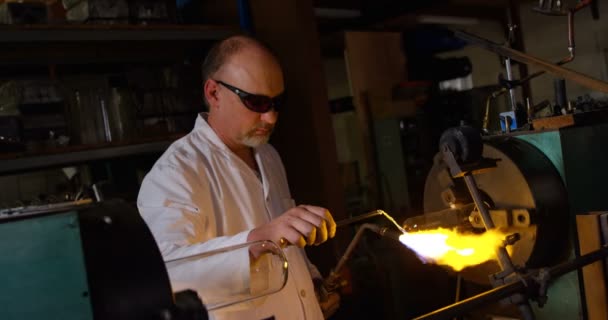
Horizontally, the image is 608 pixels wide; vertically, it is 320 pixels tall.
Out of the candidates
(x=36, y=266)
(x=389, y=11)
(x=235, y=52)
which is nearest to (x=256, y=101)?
(x=235, y=52)

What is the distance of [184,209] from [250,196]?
29cm

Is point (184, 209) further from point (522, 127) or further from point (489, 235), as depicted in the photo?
point (522, 127)

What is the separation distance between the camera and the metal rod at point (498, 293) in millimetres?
704

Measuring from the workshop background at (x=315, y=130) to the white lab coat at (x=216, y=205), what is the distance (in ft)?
1.39

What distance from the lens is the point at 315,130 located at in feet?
7.78

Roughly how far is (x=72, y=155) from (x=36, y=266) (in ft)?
5.16

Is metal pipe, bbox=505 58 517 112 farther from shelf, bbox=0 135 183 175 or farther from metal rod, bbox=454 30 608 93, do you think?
shelf, bbox=0 135 183 175

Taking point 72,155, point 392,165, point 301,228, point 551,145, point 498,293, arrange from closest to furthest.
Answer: point 498,293, point 301,228, point 551,145, point 72,155, point 392,165

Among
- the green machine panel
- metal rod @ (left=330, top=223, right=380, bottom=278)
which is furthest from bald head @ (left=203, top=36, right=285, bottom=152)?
the green machine panel

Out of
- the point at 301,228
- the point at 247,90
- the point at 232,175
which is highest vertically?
the point at 247,90

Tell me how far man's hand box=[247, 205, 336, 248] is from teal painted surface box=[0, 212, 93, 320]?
464 mm

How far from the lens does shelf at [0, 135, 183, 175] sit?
191 centimetres

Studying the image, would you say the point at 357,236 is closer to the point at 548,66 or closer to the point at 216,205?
the point at 216,205

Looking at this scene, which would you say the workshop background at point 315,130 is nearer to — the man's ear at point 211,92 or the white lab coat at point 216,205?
the white lab coat at point 216,205
